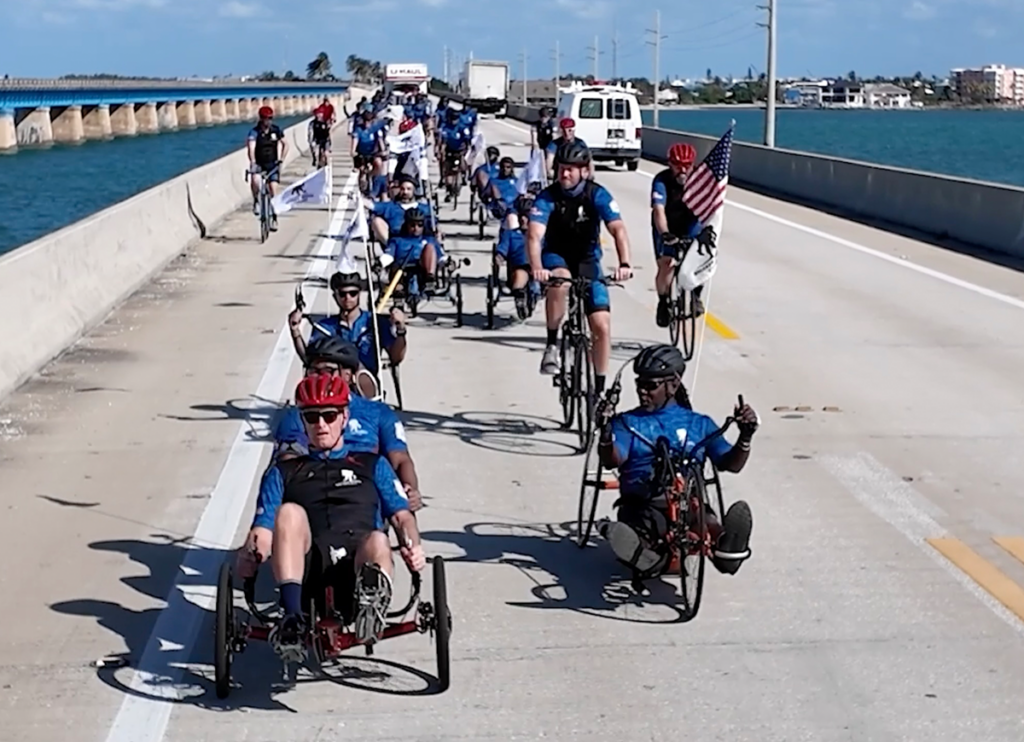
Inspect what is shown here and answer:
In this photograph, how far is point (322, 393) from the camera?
6.75 m

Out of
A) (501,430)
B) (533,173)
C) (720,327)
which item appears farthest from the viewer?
(533,173)

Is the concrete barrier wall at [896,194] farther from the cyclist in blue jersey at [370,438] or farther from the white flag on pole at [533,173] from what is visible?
the cyclist in blue jersey at [370,438]

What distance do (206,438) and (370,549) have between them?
4990 mm

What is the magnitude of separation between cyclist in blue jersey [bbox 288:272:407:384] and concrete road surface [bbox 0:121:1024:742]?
0.69m

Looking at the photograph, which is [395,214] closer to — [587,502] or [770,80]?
[587,502]

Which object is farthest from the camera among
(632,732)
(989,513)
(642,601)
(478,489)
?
(478,489)

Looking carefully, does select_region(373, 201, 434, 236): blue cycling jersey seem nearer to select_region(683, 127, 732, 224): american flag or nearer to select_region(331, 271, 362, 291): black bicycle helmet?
select_region(683, 127, 732, 224): american flag

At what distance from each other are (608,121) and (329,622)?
39.3 metres

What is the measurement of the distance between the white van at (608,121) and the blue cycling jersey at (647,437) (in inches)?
1420

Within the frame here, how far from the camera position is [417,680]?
679 centimetres

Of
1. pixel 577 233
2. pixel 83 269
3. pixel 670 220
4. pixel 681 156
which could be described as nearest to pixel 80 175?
pixel 83 269

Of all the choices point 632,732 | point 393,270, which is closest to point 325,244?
point 393,270

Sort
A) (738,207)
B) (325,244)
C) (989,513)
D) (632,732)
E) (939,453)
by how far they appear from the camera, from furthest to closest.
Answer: (738,207), (325,244), (939,453), (989,513), (632,732)

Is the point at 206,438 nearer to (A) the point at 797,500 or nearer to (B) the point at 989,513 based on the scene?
(A) the point at 797,500
